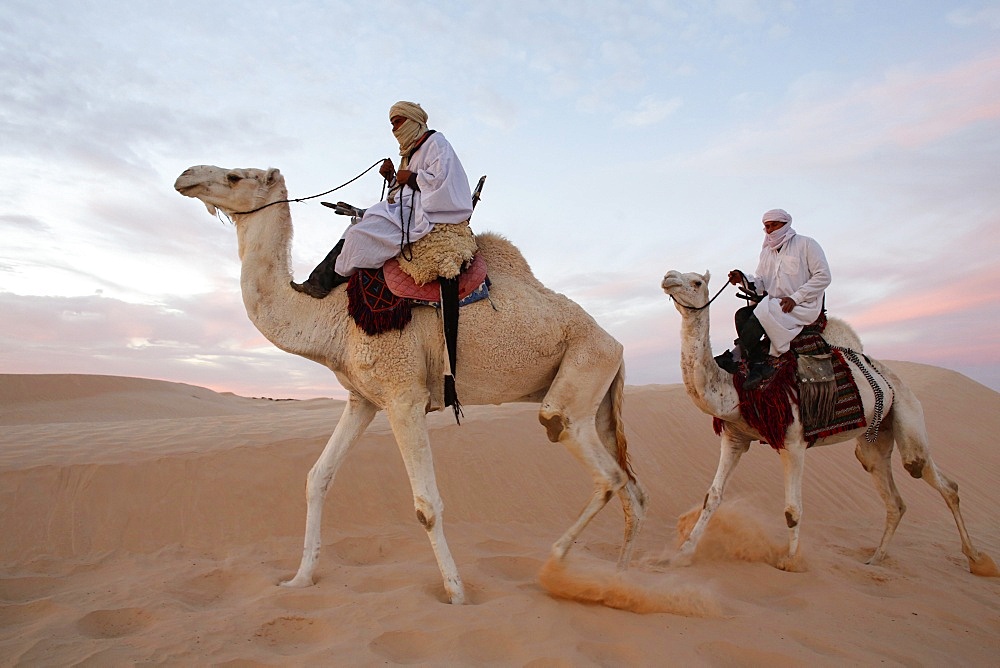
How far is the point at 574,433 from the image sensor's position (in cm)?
468

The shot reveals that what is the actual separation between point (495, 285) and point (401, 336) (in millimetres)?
838

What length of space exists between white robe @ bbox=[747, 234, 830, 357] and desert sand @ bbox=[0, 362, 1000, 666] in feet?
5.99

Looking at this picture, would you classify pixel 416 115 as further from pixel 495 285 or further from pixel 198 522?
pixel 198 522

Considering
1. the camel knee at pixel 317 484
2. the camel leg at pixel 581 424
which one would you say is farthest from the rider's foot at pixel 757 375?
the camel knee at pixel 317 484

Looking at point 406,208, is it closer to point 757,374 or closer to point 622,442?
point 622,442

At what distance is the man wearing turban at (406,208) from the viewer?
4586 millimetres

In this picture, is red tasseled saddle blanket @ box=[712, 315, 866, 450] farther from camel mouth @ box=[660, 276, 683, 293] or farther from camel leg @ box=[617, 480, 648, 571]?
camel leg @ box=[617, 480, 648, 571]

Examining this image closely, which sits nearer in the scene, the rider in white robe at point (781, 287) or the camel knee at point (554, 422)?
the camel knee at point (554, 422)

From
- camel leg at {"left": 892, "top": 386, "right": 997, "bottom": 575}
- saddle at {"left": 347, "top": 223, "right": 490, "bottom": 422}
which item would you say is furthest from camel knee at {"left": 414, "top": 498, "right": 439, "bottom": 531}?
camel leg at {"left": 892, "top": 386, "right": 997, "bottom": 575}

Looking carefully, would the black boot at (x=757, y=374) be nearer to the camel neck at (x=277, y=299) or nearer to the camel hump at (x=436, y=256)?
the camel hump at (x=436, y=256)

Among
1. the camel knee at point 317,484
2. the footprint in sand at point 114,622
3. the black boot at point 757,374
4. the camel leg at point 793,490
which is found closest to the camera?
the footprint in sand at point 114,622

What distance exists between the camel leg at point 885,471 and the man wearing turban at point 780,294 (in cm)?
160

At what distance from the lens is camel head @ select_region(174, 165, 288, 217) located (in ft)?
15.6

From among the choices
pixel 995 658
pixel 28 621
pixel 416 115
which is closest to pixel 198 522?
pixel 28 621
